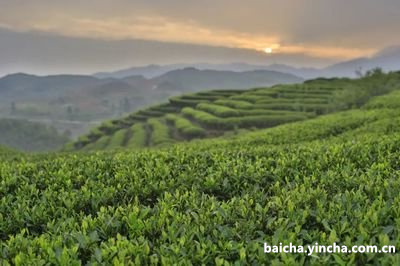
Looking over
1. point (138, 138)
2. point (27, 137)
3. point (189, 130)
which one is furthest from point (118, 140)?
point (27, 137)

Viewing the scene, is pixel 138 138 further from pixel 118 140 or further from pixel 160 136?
pixel 160 136

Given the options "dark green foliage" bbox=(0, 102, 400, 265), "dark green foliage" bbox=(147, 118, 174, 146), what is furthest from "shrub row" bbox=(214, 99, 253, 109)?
"dark green foliage" bbox=(0, 102, 400, 265)

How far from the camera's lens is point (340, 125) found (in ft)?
70.2

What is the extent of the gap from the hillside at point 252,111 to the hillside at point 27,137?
3444 inches

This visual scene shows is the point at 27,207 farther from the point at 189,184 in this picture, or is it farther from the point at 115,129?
the point at 115,129

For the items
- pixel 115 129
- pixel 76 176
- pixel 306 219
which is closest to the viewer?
A: pixel 306 219

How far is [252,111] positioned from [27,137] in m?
127

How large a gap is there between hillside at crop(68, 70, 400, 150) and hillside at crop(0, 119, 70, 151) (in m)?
87.5

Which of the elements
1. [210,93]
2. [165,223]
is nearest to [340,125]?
[165,223]

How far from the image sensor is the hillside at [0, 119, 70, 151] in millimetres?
148125

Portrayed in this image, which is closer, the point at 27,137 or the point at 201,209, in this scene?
the point at 201,209

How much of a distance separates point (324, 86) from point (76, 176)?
6043 cm

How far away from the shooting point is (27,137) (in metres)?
152

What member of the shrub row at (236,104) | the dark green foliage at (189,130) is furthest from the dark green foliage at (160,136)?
the shrub row at (236,104)
